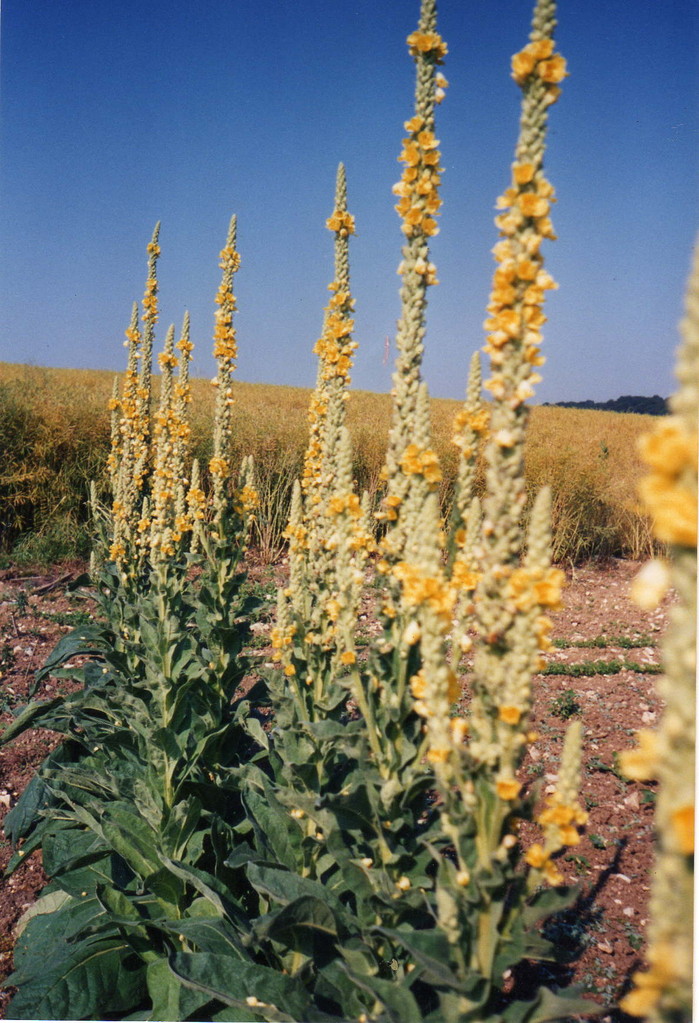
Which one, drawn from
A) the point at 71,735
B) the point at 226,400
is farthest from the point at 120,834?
the point at 226,400

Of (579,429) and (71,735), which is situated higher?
(579,429)

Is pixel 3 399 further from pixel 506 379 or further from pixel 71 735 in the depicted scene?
pixel 506 379

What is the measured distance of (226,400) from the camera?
3461mm

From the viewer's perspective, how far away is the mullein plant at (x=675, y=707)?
0.85 metres

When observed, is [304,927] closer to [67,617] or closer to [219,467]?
[219,467]

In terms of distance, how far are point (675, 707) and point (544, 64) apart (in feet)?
4.05

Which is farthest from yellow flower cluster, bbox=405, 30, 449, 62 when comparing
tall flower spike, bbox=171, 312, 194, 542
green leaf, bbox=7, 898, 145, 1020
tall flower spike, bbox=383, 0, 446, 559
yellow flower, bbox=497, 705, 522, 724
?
green leaf, bbox=7, 898, 145, 1020

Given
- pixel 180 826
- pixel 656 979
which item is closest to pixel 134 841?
pixel 180 826

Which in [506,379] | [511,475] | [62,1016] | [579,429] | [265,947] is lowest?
[62,1016]

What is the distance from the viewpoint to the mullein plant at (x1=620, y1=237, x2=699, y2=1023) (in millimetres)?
854

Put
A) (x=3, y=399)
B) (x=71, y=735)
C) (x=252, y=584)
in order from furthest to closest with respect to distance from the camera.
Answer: (x=3, y=399)
(x=252, y=584)
(x=71, y=735)

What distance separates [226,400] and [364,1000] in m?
2.63

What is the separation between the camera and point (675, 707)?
0.86 meters

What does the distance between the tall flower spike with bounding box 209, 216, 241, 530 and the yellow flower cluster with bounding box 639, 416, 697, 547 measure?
2.78 meters
